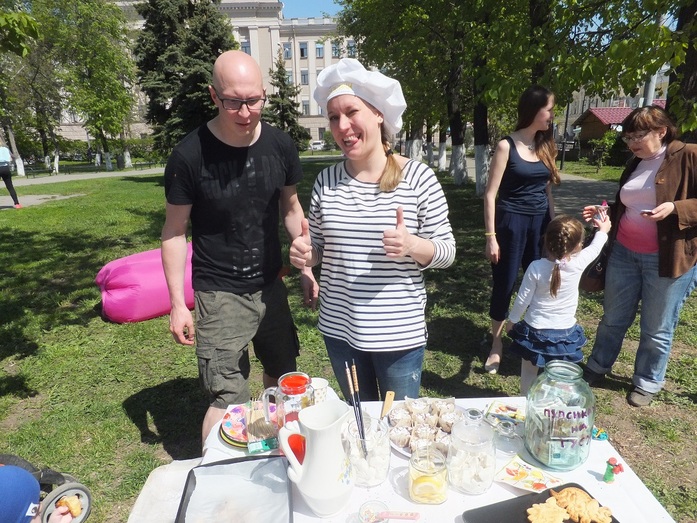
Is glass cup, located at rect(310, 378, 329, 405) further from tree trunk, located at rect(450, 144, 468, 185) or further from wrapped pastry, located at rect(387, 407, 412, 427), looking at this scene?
tree trunk, located at rect(450, 144, 468, 185)

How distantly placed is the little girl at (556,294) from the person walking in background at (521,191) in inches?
30.4

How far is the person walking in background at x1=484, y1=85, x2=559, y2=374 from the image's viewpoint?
3242 millimetres

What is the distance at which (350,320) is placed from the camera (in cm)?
197

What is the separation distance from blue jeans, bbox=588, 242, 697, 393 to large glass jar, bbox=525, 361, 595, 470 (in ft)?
6.76

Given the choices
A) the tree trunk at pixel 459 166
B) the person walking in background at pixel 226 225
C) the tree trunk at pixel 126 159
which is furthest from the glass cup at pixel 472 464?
the tree trunk at pixel 126 159

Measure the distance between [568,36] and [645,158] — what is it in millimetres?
3158

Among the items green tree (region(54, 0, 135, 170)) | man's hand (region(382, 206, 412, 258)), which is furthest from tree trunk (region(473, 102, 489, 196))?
green tree (region(54, 0, 135, 170))

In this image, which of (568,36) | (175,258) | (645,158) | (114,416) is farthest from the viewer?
(568,36)

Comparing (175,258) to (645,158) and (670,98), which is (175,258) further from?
Answer: (670,98)

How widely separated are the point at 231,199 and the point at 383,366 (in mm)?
1093

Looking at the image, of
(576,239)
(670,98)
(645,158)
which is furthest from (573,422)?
(670,98)

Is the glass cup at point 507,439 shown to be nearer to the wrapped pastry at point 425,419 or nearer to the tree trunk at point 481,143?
the wrapped pastry at point 425,419

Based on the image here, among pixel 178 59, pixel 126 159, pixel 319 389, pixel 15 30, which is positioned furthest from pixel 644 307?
pixel 126 159

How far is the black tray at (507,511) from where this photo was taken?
1.24 m
